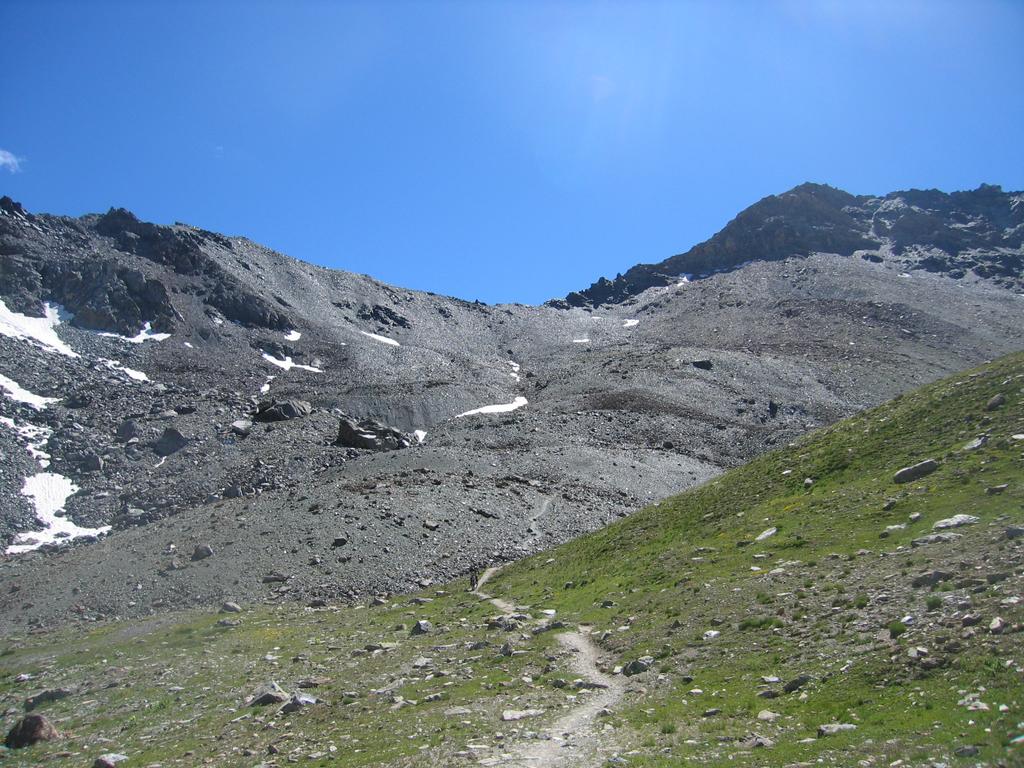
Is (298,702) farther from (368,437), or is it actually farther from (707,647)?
(368,437)

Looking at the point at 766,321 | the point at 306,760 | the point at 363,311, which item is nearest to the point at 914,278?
the point at 766,321

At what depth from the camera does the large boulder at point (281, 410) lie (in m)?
75.6

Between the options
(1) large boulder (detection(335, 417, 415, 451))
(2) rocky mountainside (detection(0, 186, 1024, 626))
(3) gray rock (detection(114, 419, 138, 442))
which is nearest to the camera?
(2) rocky mountainside (detection(0, 186, 1024, 626))

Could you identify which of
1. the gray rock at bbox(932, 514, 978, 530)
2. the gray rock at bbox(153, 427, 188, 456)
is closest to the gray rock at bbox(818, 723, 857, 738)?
the gray rock at bbox(932, 514, 978, 530)

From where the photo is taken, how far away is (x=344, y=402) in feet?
278

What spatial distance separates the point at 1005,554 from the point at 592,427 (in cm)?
6009

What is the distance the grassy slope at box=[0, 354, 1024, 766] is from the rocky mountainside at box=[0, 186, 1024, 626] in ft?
33.0

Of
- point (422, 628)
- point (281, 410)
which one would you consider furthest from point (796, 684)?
point (281, 410)

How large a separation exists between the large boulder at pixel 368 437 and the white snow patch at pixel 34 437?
24.9 metres

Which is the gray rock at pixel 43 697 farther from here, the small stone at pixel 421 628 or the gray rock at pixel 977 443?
the gray rock at pixel 977 443

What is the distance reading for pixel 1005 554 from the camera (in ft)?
56.4

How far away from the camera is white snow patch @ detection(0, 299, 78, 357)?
282 feet

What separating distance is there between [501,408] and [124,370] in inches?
1843

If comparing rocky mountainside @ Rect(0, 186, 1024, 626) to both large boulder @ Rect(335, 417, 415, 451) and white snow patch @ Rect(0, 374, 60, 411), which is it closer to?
large boulder @ Rect(335, 417, 415, 451)
